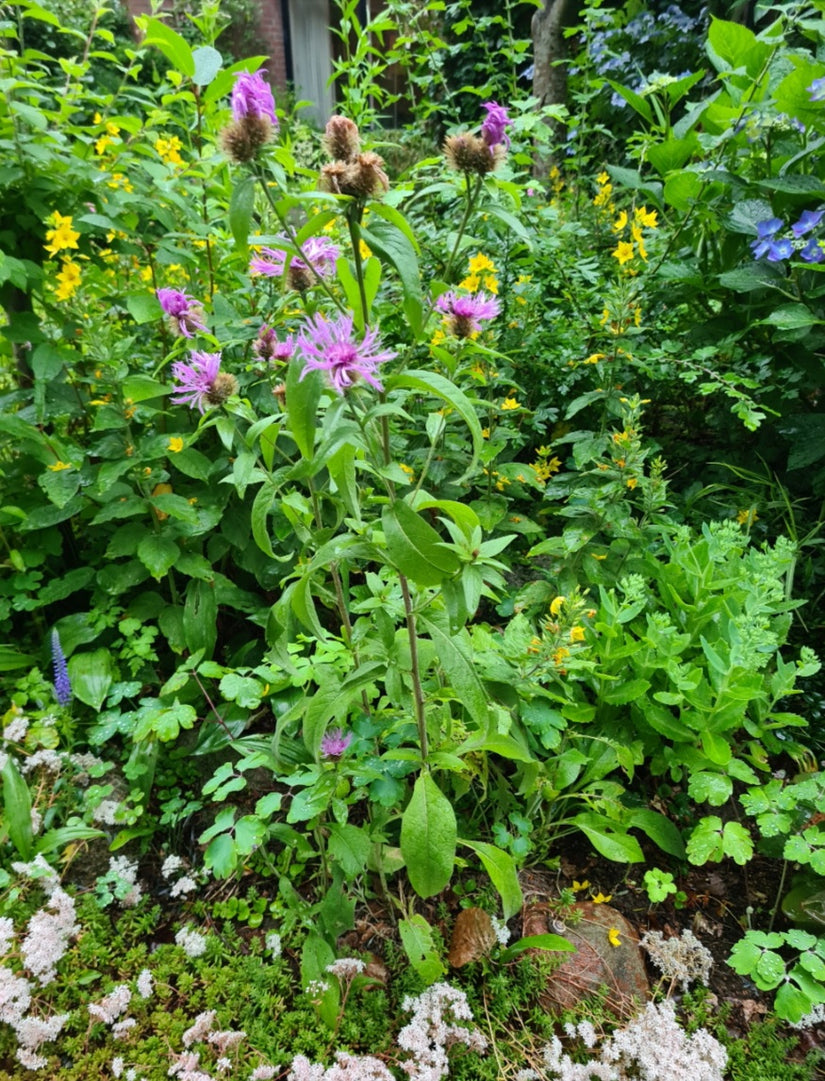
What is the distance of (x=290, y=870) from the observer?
1429mm

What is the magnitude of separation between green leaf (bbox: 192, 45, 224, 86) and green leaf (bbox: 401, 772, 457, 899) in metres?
1.52

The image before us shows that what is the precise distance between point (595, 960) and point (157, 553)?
138 centimetres

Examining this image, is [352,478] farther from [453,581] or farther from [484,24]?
[484,24]

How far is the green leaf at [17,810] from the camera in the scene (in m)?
1.38

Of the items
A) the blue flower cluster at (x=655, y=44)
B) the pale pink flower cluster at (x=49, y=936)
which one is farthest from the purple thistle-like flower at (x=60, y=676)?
the blue flower cluster at (x=655, y=44)

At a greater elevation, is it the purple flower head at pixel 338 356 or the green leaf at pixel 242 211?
the green leaf at pixel 242 211

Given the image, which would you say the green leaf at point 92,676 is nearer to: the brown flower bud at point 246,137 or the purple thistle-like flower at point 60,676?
the purple thistle-like flower at point 60,676

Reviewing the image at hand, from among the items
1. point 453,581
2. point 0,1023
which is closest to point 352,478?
point 453,581

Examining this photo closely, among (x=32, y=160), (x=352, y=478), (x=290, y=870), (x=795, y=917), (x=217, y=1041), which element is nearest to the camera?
(x=352, y=478)

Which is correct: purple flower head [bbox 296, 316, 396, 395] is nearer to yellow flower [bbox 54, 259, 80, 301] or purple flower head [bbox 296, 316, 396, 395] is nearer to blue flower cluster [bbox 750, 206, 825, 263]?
yellow flower [bbox 54, 259, 80, 301]

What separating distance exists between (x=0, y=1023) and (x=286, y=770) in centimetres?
71

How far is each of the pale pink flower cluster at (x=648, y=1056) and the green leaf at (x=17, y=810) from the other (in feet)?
3.75

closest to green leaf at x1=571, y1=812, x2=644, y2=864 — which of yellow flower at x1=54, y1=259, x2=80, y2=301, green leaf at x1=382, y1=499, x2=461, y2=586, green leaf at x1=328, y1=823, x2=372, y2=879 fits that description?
green leaf at x1=328, y1=823, x2=372, y2=879

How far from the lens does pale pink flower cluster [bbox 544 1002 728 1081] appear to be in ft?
3.58
